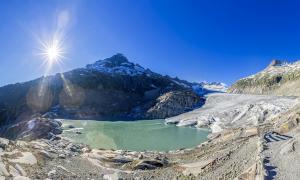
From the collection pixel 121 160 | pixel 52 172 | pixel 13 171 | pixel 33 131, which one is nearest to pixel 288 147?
pixel 121 160

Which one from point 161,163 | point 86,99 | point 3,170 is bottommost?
point 161,163

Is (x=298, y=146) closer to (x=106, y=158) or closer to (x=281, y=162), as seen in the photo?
(x=281, y=162)

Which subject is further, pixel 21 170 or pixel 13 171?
pixel 21 170

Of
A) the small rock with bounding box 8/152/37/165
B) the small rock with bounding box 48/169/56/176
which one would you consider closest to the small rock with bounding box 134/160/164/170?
the small rock with bounding box 48/169/56/176

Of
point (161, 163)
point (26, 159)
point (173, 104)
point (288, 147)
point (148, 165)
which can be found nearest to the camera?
point (288, 147)

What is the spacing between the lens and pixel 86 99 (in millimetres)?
182625

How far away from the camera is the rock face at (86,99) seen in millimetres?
161125

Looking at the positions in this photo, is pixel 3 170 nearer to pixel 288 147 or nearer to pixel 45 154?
pixel 45 154

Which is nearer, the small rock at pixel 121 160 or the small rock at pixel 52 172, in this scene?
the small rock at pixel 52 172

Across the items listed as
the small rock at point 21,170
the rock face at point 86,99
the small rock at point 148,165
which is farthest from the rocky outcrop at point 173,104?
the small rock at point 21,170

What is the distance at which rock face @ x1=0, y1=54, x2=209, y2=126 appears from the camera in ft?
529

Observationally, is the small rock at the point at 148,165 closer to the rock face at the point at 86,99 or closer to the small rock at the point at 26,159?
the small rock at the point at 26,159

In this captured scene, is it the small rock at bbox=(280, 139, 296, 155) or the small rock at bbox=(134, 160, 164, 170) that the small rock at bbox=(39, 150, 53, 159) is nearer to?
the small rock at bbox=(134, 160, 164, 170)

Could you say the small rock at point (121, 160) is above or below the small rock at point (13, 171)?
below
